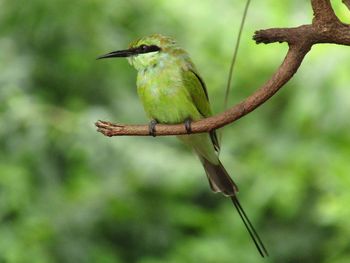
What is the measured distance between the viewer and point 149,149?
4051 mm

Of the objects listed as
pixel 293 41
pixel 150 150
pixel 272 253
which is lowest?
pixel 293 41

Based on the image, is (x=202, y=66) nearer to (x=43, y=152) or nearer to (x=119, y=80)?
Answer: (x=119, y=80)

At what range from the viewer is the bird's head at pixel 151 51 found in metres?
2.04

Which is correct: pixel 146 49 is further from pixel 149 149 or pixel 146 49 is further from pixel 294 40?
pixel 149 149

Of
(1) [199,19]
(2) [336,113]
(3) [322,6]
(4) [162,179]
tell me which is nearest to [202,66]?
(1) [199,19]

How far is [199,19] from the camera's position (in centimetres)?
433

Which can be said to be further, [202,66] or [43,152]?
[202,66]

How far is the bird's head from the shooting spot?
2.04 meters

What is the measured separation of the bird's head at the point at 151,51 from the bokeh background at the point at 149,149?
4.60ft

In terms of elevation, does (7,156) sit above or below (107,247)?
above

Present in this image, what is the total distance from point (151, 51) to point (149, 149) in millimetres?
1950

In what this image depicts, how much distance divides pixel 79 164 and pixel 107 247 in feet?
1.41

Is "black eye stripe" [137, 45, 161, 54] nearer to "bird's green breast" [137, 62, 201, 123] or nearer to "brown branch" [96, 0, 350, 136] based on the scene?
"bird's green breast" [137, 62, 201, 123]

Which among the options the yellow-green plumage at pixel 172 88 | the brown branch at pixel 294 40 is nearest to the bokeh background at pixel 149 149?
the yellow-green plumage at pixel 172 88
